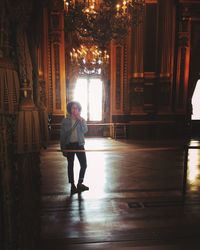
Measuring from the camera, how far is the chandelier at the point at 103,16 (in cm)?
635

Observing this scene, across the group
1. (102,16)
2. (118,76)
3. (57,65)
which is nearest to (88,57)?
(57,65)

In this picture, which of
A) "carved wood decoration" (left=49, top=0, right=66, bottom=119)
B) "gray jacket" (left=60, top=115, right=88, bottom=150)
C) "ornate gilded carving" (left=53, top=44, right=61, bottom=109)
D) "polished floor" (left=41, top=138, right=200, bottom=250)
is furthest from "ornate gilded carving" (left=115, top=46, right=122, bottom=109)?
"gray jacket" (left=60, top=115, right=88, bottom=150)

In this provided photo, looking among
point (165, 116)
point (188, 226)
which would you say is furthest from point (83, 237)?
point (165, 116)

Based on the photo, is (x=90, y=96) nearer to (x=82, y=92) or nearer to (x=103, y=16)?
(x=82, y=92)

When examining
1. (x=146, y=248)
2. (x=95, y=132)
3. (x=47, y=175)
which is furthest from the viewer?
(x=95, y=132)

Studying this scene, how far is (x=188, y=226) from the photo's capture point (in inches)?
119

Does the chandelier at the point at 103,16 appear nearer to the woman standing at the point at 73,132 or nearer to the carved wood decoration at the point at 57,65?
the carved wood decoration at the point at 57,65

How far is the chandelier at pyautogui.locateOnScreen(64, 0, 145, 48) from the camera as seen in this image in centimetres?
635

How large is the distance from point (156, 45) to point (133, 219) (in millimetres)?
8433

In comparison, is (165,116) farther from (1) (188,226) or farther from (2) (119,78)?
(1) (188,226)

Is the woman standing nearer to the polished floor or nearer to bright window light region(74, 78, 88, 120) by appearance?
the polished floor

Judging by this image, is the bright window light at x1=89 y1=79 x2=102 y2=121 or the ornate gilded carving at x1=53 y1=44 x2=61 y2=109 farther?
the bright window light at x1=89 y1=79 x2=102 y2=121

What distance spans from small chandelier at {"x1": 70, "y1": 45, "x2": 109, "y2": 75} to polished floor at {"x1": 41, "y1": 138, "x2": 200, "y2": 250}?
4235 millimetres

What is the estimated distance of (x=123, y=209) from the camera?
11.4 ft
